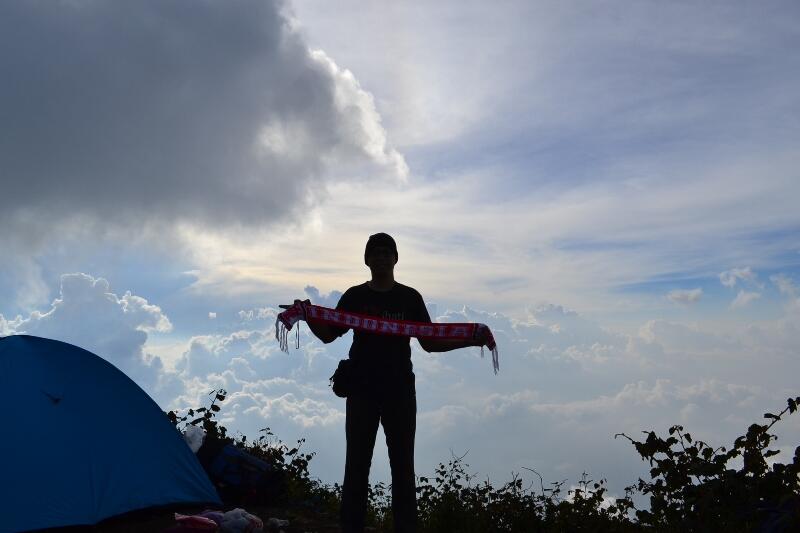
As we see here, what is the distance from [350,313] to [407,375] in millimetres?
796

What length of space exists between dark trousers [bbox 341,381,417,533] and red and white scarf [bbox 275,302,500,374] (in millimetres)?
538

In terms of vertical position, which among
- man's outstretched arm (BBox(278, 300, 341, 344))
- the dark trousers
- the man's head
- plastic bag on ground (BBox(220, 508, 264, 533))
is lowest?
plastic bag on ground (BBox(220, 508, 264, 533))

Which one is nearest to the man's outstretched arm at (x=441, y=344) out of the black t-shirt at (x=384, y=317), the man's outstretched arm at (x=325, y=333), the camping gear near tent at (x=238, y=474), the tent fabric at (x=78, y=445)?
the black t-shirt at (x=384, y=317)

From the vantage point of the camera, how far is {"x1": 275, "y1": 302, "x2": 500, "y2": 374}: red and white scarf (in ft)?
21.5

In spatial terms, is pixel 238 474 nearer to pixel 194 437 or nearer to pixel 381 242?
pixel 194 437

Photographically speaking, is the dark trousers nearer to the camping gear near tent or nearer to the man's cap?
the man's cap

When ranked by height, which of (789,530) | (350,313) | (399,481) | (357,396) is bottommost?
(789,530)

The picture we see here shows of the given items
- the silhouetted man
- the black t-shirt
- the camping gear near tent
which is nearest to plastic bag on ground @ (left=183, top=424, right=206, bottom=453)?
the camping gear near tent

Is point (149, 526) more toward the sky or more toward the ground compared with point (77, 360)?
more toward the ground

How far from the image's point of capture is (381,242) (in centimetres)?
656

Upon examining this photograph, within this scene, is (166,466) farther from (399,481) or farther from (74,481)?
(399,481)

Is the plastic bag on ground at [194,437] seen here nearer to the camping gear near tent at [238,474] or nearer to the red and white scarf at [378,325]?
the camping gear near tent at [238,474]

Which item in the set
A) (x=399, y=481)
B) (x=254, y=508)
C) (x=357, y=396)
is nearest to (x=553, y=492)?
(x=399, y=481)

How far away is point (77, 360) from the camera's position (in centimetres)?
856
